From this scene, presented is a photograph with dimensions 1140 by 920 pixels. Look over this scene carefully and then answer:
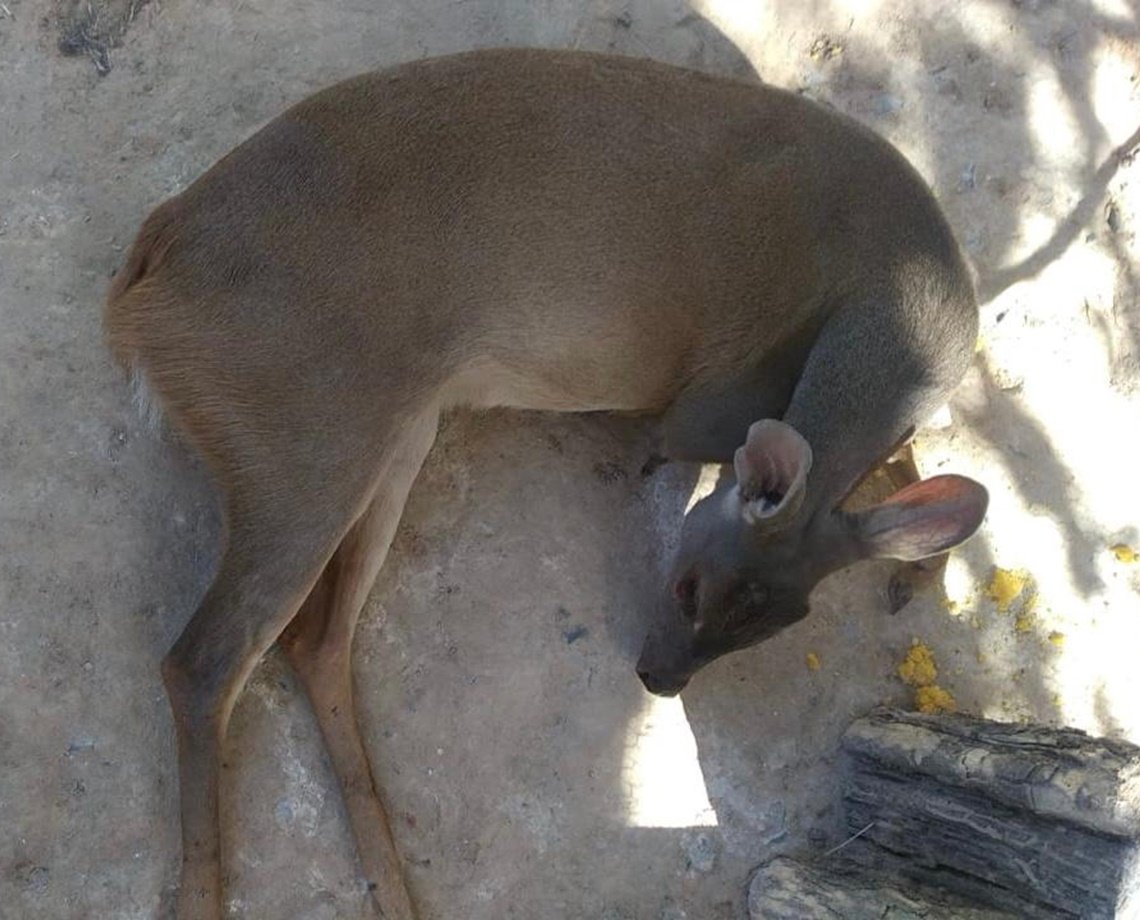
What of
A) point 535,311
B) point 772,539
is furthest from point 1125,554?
point 535,311

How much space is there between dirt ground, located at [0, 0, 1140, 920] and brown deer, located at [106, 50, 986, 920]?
0.27 m

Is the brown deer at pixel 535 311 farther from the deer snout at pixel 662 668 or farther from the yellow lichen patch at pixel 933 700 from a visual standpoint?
the yellow lichen patch at pixel 933 700

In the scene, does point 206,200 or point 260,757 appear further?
point 260,757

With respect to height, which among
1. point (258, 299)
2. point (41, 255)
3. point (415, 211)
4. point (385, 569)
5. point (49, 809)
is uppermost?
point (415, 211)

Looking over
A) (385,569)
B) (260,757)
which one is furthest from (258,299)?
(260,757)

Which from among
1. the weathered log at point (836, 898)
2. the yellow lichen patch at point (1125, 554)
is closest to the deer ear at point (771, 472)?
the weathered log at point (836, 898)

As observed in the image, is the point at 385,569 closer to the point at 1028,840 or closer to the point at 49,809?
the point at 49,809

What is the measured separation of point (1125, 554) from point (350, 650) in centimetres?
235

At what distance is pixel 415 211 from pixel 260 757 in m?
1.57

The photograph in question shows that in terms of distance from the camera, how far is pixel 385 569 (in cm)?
388

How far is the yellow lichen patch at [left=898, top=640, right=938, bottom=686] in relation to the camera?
3.96 meters

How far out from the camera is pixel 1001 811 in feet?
10.7

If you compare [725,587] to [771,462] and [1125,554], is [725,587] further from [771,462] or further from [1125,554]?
[1125,554]

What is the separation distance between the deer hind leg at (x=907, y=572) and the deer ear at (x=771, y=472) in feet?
2.96
